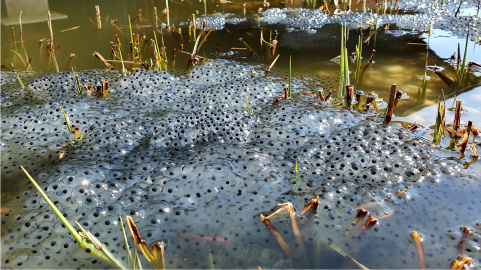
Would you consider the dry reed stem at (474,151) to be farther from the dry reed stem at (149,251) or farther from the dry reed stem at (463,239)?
the dry reed stem at (149,251)

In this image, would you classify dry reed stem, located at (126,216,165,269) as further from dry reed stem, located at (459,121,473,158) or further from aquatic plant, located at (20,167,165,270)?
dry reed stem, located at (459,121,473,158)

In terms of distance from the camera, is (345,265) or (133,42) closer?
(345,265)

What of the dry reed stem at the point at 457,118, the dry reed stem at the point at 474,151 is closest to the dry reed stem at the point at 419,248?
the dry reed stem at the point at 474,151

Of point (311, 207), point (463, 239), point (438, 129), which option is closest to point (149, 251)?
point (311, 207)

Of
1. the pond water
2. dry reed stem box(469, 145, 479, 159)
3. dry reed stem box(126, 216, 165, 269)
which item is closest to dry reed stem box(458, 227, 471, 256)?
the pond water

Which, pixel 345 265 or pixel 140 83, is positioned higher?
pixel 140 83

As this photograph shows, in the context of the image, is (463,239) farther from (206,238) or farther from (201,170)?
(201,170)

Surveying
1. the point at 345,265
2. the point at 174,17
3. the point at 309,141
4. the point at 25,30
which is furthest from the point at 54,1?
the point at 345,265

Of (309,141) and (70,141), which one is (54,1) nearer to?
(70,141)
